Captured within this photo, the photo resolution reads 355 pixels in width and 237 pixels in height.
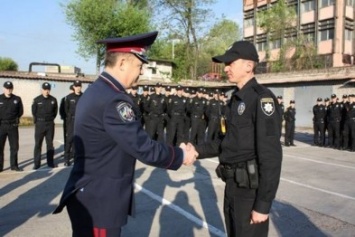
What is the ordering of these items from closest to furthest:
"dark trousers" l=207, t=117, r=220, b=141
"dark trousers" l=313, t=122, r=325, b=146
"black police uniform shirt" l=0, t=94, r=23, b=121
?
"black police uniform shirt" l=0, t=94, r=23, b=121 < "dark trousers" l=207, t=117, r=220, b=141 < "dark trousers" l=313, t=122, r=325, b=146

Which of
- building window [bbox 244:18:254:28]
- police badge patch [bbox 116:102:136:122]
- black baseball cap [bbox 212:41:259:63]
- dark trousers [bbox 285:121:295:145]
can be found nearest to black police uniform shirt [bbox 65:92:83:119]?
black baseball cap [bbox 212:41:259:63]

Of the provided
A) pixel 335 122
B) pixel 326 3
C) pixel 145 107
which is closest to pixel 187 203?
pixel 145 107

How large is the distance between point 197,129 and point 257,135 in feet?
37.8

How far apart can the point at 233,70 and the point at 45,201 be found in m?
4.20

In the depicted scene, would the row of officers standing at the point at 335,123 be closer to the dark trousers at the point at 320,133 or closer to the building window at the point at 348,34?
the dark trousers at the point at 320,133

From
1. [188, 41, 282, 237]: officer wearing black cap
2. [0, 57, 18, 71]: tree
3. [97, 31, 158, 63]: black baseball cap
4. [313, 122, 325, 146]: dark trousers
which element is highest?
[0, 57, 18, 71]: tree

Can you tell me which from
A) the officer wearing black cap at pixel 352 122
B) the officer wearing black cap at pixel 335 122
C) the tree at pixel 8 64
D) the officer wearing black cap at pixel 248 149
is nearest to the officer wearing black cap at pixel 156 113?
the officer wearing black cap at pixel 335 122

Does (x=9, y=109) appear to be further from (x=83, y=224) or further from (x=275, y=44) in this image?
(x=275, y=44)

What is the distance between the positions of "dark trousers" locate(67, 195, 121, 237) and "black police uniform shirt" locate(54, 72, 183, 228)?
3cm

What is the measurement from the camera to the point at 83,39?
3444cm

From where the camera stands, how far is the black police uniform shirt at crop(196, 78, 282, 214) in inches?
101

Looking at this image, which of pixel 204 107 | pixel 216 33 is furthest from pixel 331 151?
pixel 216 33

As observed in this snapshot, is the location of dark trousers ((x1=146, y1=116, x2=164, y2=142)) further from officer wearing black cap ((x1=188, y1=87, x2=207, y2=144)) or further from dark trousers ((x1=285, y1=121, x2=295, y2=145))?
dark trousers ((x1=285, y1=121, x2=295, y2=145))

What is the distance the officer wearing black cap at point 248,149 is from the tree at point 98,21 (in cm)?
3123
